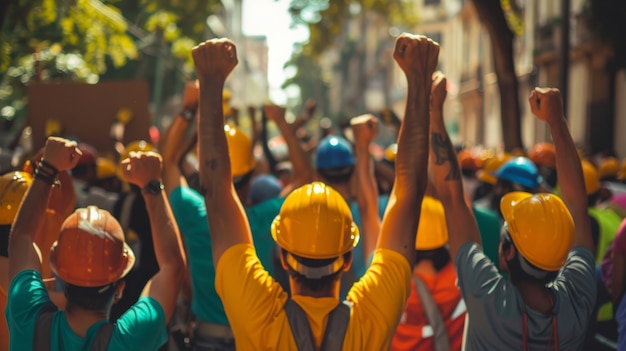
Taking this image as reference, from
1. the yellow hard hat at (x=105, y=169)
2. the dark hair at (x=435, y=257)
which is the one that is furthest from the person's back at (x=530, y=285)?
the yellow hard hat at (x=105, y=169)

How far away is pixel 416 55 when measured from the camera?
10.5ft

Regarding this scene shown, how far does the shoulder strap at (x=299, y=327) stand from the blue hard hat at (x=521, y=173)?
9.26 feet

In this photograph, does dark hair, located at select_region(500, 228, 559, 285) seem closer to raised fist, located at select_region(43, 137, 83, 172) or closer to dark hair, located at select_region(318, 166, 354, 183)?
raised fist, located at select_region(43, 137, 83, 172)

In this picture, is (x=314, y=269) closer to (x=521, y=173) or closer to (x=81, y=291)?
Result: (x=81, y=291)

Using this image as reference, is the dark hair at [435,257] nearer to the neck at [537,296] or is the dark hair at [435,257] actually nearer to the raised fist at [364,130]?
the raised fist at [364,130]

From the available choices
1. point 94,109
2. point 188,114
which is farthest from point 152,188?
point 94,109

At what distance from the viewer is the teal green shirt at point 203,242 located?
418cm

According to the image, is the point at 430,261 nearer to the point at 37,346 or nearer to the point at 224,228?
the point at 224,228

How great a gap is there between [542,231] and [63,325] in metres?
1.64

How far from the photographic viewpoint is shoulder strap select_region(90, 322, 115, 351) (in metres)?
2.74

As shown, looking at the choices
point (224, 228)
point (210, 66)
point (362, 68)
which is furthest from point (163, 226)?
point (362, 68)

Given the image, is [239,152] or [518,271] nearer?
[518,271]

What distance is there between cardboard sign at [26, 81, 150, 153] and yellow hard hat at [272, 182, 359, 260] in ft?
16.9

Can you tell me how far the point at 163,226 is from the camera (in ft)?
10.4
